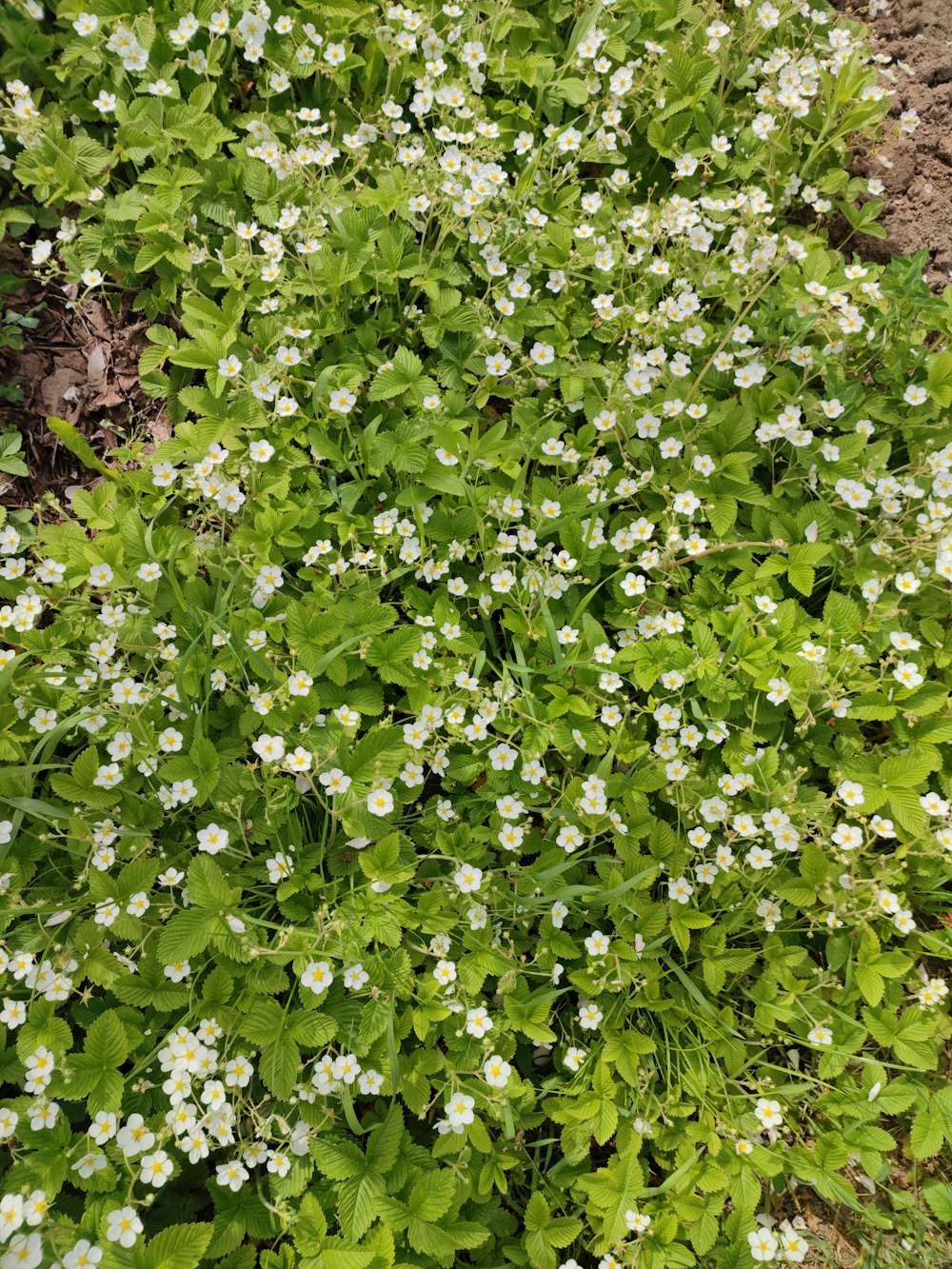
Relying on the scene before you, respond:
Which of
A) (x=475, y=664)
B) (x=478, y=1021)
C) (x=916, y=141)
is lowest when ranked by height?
(x=478, y=1021)

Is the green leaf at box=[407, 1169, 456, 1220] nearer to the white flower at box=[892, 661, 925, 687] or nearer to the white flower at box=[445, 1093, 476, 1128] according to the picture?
the white flower at box=[445, 1093, 476, 1128]

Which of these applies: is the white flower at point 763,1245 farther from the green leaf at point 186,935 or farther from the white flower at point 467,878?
Result: the green leaf at point 186,935

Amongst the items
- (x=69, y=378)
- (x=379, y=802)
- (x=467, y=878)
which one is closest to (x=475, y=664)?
(x=379, y=802)

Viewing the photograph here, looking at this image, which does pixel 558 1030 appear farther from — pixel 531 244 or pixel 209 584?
pixel 531 244

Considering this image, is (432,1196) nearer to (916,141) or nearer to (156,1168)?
(156,1168)

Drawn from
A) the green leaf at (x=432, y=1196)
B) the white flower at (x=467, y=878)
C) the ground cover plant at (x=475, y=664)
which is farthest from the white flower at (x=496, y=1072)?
the white flower at (x=467, y=878)

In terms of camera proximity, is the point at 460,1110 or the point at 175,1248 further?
the point at 460,1110
